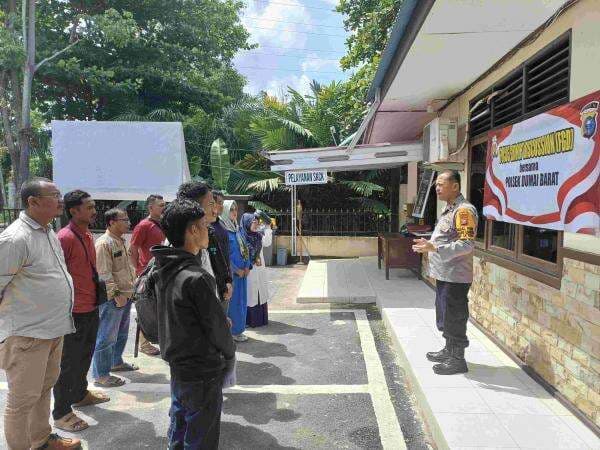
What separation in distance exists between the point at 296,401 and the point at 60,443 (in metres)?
1.80

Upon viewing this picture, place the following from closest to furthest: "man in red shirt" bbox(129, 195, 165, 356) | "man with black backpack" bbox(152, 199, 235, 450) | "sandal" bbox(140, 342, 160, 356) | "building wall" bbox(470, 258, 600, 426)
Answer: "man with black backpack" bbox(152, 199, 235, 450) → "building wall" bbox(470, 258, 600, 426) → "man in red shirt" bbox(129, 195, 165, 356) → "sandal" bbox(140, 342, 160, 356)

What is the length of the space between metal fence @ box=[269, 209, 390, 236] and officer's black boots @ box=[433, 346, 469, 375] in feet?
28.8

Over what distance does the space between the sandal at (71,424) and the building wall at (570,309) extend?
363 centimetres

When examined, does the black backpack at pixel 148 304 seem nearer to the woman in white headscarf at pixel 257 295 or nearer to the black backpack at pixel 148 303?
the black backpack at pixel 148 303

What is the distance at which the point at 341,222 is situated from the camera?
41.1ft

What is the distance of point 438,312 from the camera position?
3984 mm

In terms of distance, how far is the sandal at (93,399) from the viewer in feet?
11.9

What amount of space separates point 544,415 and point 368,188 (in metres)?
9.39

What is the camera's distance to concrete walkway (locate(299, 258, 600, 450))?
275 centimetres

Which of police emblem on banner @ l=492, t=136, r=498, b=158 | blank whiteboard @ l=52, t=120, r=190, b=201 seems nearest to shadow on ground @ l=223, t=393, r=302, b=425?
police emblem on banner @ l=492, t=136, r=498, b=158

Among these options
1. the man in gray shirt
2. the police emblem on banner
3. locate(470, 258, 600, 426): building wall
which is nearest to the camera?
the man in gray shirt

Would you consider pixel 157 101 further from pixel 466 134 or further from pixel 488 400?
pixel 488 400

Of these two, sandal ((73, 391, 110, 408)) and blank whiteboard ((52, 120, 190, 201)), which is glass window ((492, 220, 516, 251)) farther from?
blank whiteboard ((52, 120, 190, 201))

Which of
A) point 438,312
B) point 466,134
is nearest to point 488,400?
point 438,312
